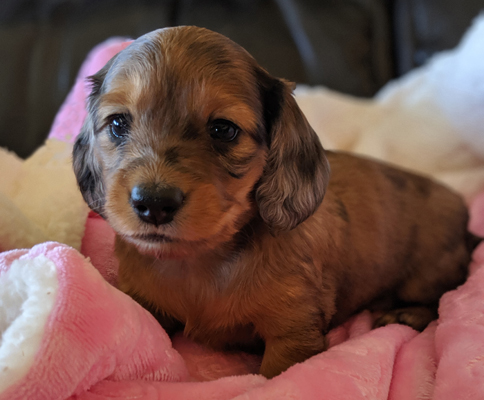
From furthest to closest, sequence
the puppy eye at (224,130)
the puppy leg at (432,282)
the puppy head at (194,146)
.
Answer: the puppy leg at (432,282) → the puppy eye at (224,130) → the puppy head at (194,146)

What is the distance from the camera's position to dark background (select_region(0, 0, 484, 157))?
325 cm

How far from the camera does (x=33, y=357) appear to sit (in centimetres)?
103

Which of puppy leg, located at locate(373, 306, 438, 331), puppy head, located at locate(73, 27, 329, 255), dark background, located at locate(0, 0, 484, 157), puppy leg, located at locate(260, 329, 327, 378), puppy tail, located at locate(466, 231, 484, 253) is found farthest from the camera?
dark background, located at locate(0, 0, 484, 157)

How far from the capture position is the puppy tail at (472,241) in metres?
2.26

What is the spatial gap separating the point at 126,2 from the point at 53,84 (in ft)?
2.59

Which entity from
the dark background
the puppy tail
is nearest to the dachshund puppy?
the puppy tail

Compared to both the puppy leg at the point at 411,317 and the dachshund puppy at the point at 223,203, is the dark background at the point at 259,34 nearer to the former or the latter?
the dachshund puppy at the point at 223,203

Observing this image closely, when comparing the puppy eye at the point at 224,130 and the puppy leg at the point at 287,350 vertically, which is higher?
the puppy eye at the point at 224,130

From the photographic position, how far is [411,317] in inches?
76.2

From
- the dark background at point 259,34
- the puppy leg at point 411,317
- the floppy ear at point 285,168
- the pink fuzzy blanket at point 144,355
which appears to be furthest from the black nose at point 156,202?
the dark background at point 259,34

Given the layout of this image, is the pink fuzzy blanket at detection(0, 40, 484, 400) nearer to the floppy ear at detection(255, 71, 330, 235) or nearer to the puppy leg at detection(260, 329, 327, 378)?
the puppy leg at detection(260, 329, 327, 378)

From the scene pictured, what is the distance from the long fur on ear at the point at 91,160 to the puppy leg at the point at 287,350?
0.71 metres

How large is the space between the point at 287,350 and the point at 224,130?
727mm

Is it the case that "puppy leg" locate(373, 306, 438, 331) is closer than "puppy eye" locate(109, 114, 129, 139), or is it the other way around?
"puppy eye" locate(109, 114, 129, 139)
